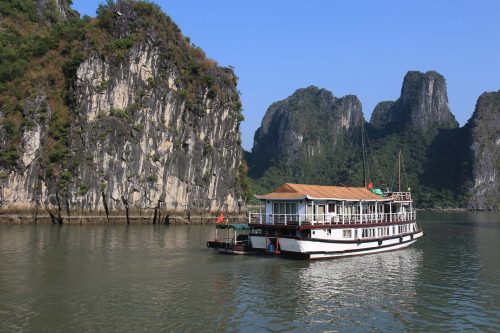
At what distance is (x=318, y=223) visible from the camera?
3662 centimetres

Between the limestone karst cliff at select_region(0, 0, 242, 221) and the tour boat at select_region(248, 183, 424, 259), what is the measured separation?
4043 cm

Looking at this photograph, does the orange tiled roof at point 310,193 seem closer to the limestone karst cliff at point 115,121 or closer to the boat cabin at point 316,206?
the boat cabin at point 316,206

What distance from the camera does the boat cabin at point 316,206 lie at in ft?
120

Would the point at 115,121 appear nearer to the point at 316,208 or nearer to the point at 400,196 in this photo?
the point at 400,196

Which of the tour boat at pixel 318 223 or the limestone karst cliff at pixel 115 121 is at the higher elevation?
the limestone karst cliff at pixel 115 121

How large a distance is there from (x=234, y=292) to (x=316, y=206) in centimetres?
1418

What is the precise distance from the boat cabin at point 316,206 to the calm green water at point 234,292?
339cm

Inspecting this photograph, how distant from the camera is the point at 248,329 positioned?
19.1 m

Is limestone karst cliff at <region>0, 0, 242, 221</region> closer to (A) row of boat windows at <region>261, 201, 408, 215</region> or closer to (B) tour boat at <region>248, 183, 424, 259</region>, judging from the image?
(B) tour boat at <region>248, 183, 424, 259</region>

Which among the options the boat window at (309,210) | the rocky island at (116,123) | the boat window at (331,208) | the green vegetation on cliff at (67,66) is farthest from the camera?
the green vegetation on cliff at (67,66)

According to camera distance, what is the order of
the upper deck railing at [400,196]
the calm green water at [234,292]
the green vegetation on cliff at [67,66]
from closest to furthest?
the calm green water at [234,292]
the upper deck railing at [400,196]
the green vegetation on cliff at [67,66]

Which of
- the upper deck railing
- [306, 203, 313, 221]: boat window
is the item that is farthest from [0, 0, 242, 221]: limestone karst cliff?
[306, 203, 313, 221]: boat window

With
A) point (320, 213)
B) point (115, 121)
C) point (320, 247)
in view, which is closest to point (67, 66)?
point (115, 121)

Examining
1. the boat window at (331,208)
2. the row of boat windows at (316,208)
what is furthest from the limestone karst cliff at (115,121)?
the boat window at (331,208)
